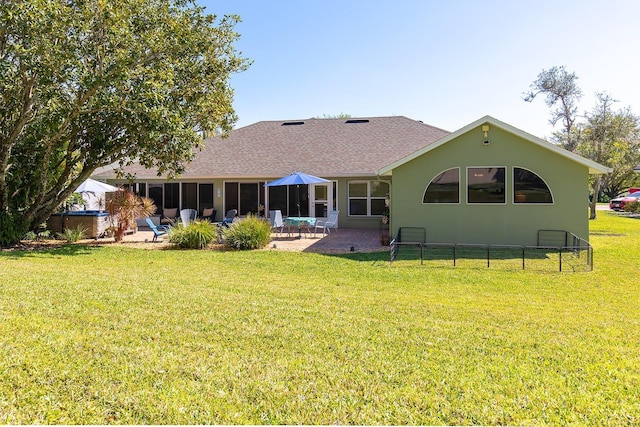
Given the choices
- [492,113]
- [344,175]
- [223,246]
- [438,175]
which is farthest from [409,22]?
[223,246]

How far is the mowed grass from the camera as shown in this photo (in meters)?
2.96

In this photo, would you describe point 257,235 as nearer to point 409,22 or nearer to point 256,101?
point 409,22

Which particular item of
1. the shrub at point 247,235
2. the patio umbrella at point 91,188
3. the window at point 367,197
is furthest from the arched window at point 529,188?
the patio umbrella at point 91,188

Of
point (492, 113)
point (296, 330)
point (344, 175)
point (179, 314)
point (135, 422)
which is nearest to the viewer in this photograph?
point (135, 422)

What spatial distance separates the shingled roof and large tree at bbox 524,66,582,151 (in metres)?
15.0

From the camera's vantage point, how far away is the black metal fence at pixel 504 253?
10.2m

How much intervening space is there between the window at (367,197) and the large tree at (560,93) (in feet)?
62.0

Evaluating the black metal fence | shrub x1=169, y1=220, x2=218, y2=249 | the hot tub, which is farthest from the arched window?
the hot tub

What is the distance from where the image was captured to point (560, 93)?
101 feet

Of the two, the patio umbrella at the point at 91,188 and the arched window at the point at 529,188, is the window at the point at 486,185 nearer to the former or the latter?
the arched window at the point at 529,188

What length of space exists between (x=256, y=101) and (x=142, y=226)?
1003 cm

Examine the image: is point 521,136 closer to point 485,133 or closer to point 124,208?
point 485,133

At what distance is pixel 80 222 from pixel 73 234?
3.02ft

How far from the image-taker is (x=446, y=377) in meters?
3.52
